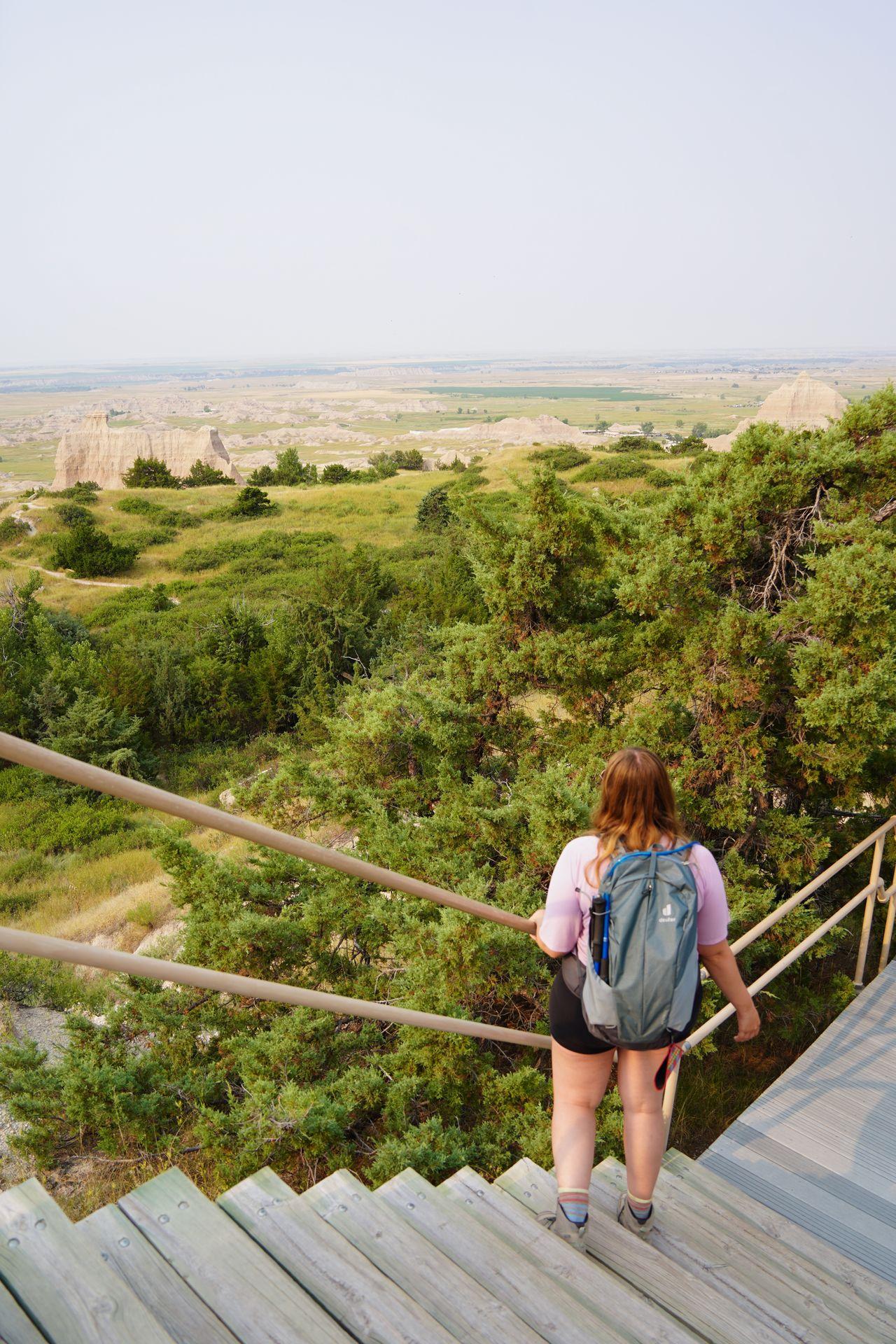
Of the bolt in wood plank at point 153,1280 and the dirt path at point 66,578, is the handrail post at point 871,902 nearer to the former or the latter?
the bolt in wood plank at point 153,1280

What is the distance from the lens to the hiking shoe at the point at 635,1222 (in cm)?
254

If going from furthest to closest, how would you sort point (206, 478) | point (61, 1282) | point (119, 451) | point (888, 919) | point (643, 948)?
point (119, 451) → point (206, 478) → point (888, 919) → point (643, 948) → point (61, 1282)

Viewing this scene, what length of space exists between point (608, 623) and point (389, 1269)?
17.6 feet

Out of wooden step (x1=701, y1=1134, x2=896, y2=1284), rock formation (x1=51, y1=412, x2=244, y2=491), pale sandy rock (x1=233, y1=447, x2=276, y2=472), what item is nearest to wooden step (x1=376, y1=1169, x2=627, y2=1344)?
wooden step (x1=701, y1=1134, x2=896, y2=1284)

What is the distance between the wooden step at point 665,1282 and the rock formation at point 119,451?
58263 mm

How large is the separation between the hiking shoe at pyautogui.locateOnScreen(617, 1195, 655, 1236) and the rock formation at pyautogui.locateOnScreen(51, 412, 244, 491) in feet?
191

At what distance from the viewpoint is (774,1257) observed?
259 centimetres

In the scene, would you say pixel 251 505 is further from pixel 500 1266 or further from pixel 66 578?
pixel 500 1266

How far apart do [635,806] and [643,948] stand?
360 millimetres

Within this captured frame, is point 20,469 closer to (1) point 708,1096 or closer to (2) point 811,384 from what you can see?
(2) point 811,384

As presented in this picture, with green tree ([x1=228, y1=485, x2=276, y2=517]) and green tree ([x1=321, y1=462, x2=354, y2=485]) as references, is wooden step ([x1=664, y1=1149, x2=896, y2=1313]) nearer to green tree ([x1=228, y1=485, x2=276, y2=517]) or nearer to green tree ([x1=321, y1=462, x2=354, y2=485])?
green tree ([x1=228, y1=485, x2=276, y2=517])

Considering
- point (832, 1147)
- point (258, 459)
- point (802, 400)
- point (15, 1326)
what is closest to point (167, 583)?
point (832, 1147)

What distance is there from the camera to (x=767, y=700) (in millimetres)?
5766

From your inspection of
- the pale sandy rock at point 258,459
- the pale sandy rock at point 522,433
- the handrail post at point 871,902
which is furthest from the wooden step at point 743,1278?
the pale sandy rock at point 258,459
